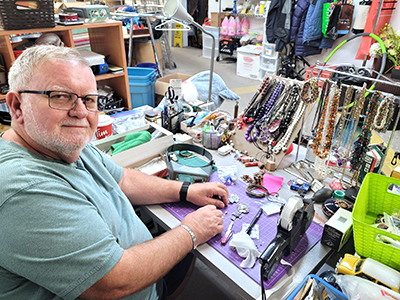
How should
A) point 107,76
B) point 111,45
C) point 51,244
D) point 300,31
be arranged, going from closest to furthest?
point 51,244 < point 107,76 < point 111,45 < point 300,31

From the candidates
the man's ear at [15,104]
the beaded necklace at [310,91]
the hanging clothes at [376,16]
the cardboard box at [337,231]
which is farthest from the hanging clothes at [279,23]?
the man's ear at [15,104]

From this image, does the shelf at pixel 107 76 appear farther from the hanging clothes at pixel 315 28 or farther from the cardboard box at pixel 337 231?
the hanging clothes at pixel 315 28

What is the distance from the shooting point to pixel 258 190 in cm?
131

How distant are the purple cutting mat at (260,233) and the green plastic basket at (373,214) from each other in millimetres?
180

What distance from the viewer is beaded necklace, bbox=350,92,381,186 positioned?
3.94 ft

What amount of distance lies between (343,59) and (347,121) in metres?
4.21

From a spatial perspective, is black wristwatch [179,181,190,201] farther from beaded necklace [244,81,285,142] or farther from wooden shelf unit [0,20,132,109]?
wooden shelf unit [0,20,132,109]

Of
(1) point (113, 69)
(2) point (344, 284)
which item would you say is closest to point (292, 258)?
(2) point (344, 284)

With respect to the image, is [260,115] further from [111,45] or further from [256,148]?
[111,45]

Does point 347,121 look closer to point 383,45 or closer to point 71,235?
point 71,235

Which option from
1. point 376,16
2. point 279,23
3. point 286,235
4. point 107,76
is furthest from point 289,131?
point 279,23

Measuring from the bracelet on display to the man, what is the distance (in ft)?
0.91

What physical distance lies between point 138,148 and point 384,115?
1.11 metres

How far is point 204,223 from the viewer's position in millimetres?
1048
